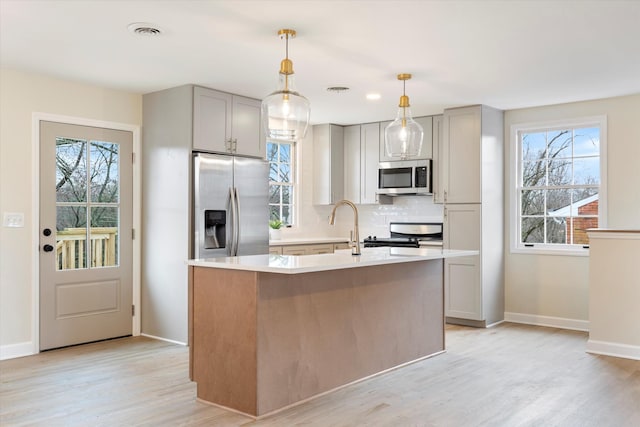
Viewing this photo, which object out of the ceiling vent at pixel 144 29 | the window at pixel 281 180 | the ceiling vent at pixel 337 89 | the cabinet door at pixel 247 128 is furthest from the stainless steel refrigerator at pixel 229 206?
the ceiling vent at pixel 144 29

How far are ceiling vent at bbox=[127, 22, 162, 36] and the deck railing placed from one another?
2.12m

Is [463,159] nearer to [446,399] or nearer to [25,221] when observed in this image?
[446,399]

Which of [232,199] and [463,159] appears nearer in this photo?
[232,199]

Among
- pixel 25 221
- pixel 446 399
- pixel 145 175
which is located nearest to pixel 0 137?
pixel 25 221

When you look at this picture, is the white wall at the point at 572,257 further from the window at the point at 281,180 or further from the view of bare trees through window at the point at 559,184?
the window at the point at 281,180

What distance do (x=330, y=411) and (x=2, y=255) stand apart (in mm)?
3011

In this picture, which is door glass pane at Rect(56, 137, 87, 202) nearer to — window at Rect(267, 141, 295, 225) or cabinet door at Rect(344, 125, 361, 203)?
window at Rect(267, 141, 295, 225)

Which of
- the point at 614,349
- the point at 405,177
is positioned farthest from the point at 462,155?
the point at 614,349

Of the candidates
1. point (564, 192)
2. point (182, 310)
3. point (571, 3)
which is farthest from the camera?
point (564, 192)

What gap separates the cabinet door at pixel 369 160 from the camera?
6.93 metres

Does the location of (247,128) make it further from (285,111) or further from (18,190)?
(285,111)

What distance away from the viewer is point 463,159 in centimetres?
593

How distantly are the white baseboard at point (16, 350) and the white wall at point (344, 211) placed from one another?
3.09 m

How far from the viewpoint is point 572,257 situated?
226 inches
